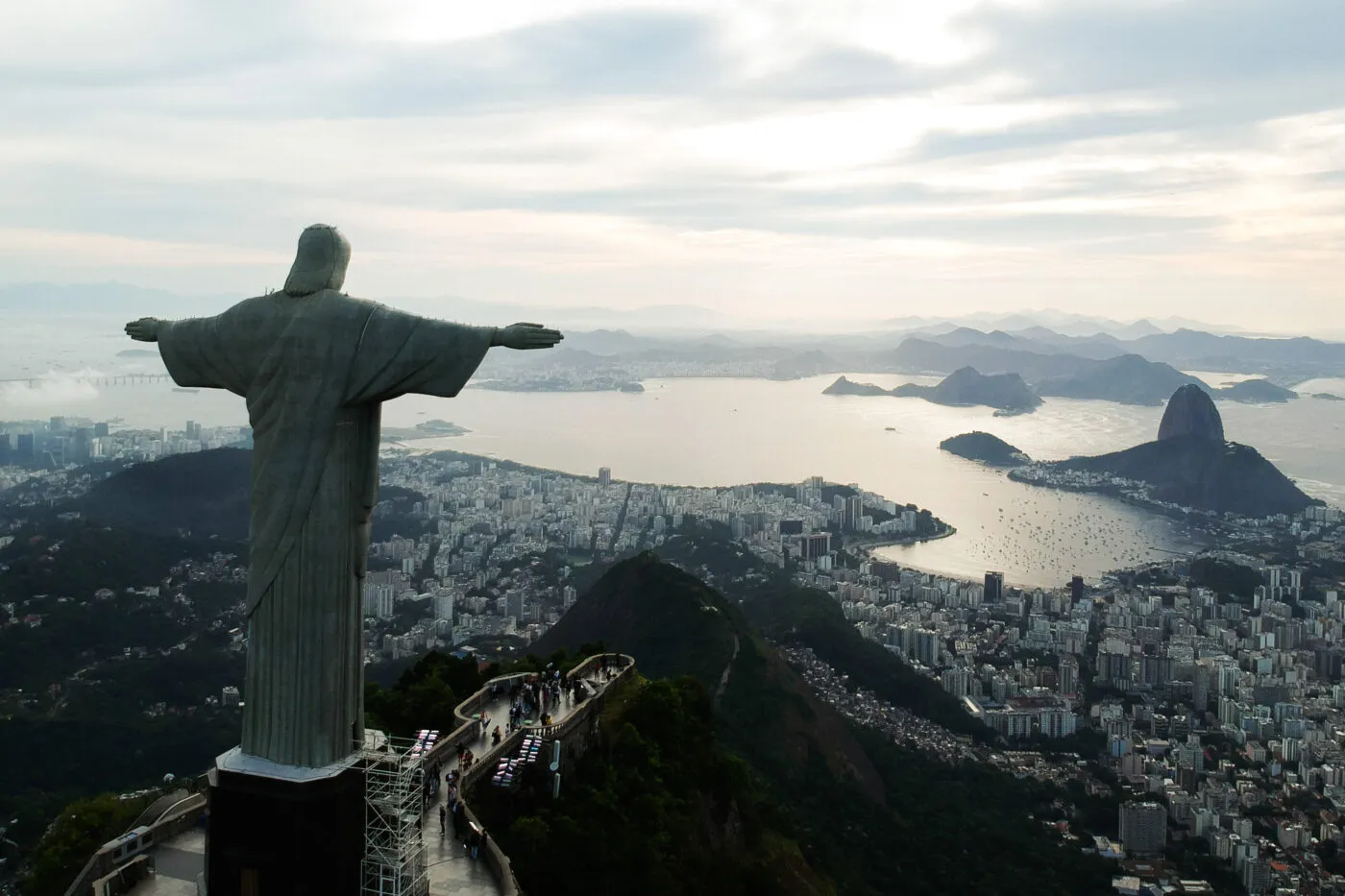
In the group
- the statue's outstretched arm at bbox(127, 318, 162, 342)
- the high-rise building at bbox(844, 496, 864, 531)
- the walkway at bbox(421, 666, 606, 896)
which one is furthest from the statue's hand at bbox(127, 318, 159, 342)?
the high-rise building at bbox(844, 496, 864, 531)

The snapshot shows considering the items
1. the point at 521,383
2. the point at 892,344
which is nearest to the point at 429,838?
the point at 521,383

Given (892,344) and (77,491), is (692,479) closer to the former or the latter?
(77,491)

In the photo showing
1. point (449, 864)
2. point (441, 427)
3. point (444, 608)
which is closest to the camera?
point (449, 864)

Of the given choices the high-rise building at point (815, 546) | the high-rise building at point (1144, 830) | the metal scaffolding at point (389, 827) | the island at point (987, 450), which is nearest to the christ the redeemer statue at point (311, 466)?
the metal scaffolding at point (389, 827)

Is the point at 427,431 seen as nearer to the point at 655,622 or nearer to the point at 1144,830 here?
the point at 655,622

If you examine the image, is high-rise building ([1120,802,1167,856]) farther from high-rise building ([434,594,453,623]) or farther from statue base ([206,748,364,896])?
high-rise building ([434,594,453,623])

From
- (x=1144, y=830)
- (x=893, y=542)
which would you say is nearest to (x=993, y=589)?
(x=893, y=542)
